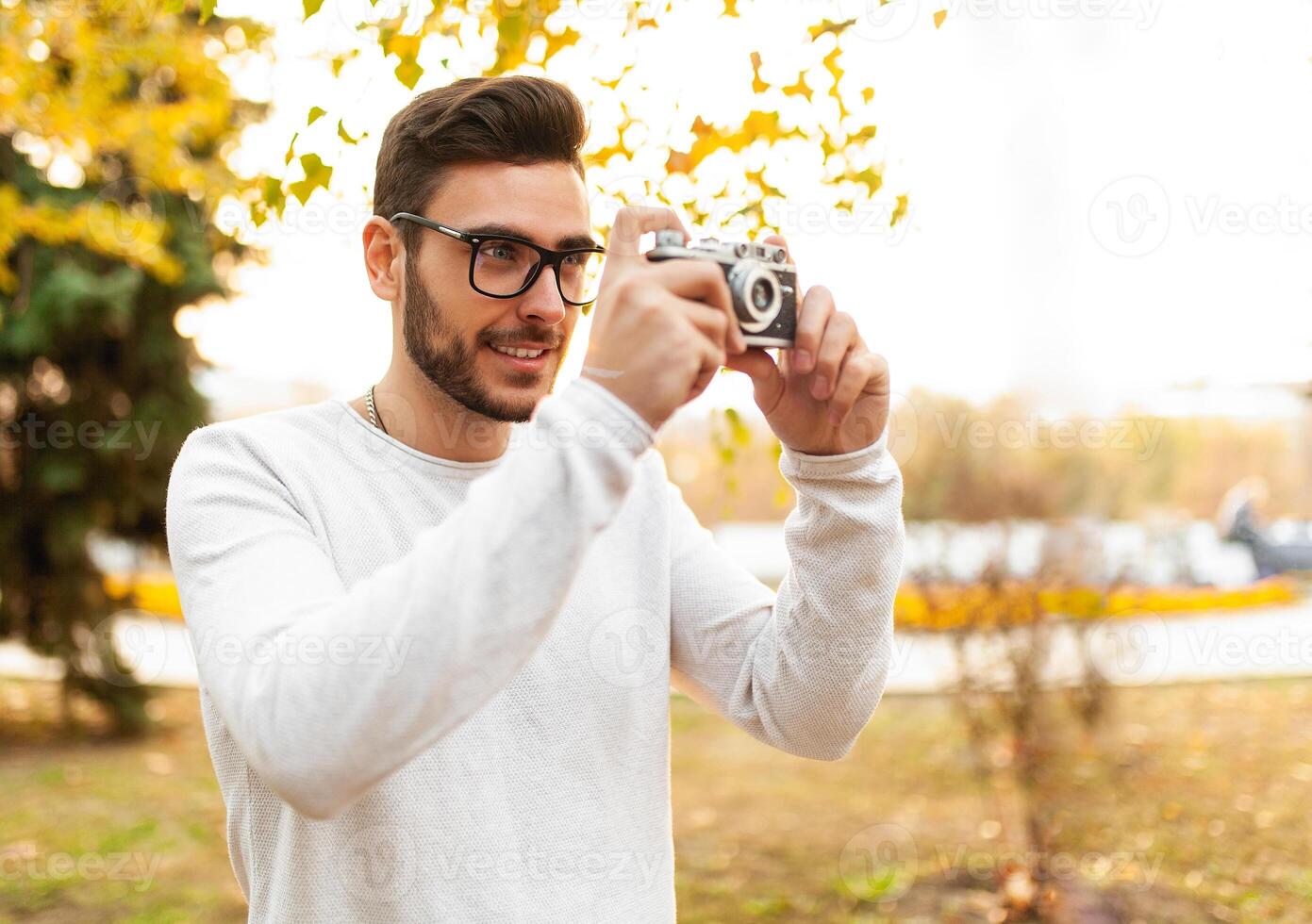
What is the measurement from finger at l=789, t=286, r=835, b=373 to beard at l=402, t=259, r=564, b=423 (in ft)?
1.67

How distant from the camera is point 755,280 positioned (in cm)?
131

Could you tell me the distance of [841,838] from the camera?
5871 millimetres

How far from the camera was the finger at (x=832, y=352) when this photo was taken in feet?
4.57

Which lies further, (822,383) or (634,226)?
(822,383)

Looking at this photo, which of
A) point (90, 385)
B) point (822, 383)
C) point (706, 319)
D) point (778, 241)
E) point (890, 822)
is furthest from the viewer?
point (90, 385)

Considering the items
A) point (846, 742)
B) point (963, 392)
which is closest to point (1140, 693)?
point (963, 392)

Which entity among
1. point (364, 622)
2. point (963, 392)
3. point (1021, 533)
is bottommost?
point (1021, 533)

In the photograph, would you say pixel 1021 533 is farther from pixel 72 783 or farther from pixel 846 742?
pixel 72 783

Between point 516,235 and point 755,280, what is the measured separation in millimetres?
561

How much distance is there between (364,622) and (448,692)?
0.11 meters

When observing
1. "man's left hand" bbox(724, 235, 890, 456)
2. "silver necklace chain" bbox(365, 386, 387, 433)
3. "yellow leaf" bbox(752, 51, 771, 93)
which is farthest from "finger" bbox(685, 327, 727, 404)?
"yellow leaf" bbox(752, 51, 771, 93)

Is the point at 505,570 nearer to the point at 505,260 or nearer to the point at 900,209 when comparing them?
the point at 505,260

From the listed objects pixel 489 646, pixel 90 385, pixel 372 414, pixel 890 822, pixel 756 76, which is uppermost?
pixel 756 76

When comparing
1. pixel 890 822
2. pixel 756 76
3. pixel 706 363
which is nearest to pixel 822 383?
pixel 706 363
